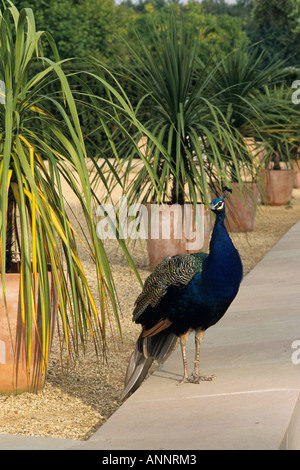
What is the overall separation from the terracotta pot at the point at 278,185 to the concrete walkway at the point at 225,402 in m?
6.89

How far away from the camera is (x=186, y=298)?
3408 mm

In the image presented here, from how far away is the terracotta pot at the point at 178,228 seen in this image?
657 cm

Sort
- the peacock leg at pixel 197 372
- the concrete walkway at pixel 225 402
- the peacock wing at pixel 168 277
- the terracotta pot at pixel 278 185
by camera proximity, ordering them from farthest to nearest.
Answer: the terracotta pot at pixel 278 185 → the peacock leg at pixel 197 372 → the peacock wing at pixel 168 277 → the concrete walkway at pixel 225 402

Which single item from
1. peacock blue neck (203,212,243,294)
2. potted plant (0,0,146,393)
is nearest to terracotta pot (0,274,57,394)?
potted plant (0,0,146,393)

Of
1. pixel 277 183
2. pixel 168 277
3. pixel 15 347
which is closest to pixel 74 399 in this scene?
pixel 15 347

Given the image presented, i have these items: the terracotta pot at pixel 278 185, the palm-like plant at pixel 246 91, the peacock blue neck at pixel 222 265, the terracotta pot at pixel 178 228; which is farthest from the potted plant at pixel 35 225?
the terracotta pot at pixel 278 185

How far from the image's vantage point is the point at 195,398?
11.1 feet

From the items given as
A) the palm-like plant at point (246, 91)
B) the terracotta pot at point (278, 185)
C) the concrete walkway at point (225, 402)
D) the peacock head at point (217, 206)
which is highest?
the palm-like plant at point (246, 91)

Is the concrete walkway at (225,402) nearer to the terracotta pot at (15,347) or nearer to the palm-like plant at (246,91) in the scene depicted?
the terracotta pot at (15,347)

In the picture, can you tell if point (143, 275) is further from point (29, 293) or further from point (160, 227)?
point (29, 293)

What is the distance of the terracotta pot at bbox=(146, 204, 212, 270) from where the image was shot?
657cm

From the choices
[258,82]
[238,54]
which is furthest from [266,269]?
[238,54]

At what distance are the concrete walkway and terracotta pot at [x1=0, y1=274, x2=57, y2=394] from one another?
60 centimetres

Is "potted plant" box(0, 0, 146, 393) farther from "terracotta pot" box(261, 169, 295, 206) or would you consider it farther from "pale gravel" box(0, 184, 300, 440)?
"terracotta pot" box(261, 169, 295, 206)
